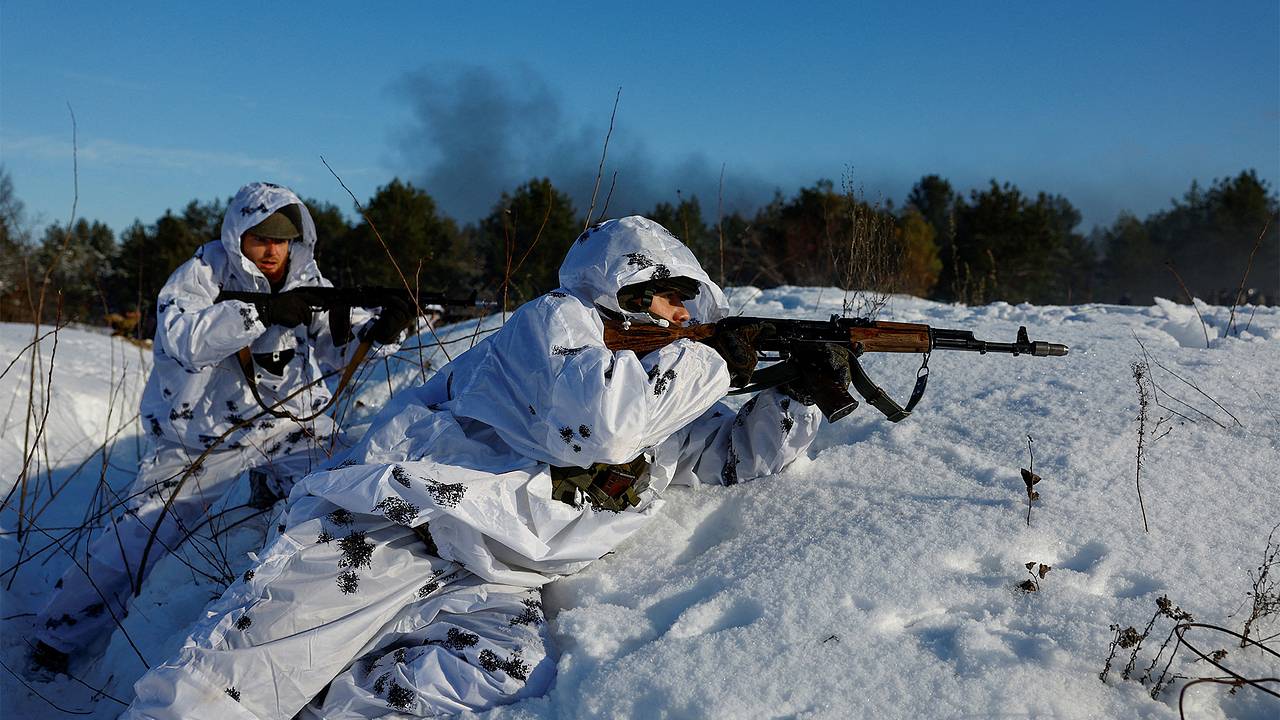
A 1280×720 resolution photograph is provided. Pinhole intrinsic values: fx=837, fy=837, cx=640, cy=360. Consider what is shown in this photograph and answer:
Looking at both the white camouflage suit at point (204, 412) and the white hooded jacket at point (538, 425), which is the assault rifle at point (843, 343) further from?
the white camouflage suit at point (204, 412)

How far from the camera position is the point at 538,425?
2432 millimetres

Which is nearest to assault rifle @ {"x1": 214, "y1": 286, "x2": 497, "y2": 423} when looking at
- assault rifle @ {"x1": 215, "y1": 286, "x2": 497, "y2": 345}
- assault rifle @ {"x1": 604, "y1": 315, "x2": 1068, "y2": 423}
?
assault rifle @ {"x1": 215, "y1": 286, "x2": 497, "y2": 345}

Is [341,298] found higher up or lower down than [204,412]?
higher up

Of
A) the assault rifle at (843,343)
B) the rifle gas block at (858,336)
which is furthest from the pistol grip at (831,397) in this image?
the rifle gas block at (858,336)

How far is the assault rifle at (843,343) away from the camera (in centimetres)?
272

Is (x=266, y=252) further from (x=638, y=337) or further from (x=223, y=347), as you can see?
(x=638, y=337)

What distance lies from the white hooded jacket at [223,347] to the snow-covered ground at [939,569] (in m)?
0.46

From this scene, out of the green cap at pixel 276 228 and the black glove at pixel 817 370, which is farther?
the green cap at pixel 276 228

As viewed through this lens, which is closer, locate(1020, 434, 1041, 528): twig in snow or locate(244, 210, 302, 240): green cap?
locate(1020, 434, 1041, 528): twig in snow

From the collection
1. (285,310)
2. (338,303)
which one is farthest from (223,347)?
(338,303)

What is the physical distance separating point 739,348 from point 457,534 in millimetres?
1046

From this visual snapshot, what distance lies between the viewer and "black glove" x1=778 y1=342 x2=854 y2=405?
273 centimetres

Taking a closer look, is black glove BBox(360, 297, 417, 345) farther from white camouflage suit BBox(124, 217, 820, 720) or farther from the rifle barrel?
the rifle barrel

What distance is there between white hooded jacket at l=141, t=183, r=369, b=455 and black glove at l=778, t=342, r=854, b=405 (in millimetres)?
2073
